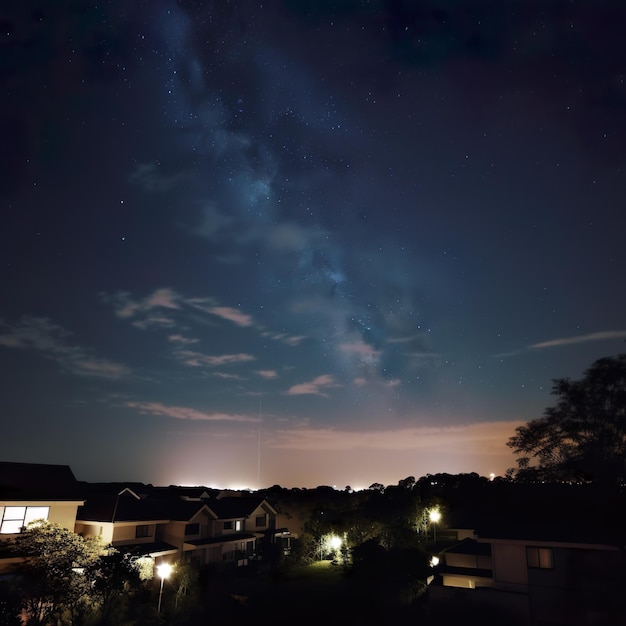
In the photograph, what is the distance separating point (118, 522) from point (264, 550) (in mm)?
14938

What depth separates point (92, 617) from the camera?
2056 centimetres

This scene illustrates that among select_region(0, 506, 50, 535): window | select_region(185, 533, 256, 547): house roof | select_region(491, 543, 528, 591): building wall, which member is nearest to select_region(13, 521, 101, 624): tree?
select_region(0, 506, 50, 535): window

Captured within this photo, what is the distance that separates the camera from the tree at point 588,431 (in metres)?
36.7

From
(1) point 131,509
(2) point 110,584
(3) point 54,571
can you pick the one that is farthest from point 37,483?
(2) point 110,584

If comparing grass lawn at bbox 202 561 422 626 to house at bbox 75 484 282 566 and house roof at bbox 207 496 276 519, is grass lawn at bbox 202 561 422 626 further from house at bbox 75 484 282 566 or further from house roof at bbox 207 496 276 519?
house roof at bbox 207 496 276 519

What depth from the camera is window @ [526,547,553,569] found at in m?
22.6

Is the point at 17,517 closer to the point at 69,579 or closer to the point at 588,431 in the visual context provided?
the point at 69,579

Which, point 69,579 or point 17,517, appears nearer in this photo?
point 69,579

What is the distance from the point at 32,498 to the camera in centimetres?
2617

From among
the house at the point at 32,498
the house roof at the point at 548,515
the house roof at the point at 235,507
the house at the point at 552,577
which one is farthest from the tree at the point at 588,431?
the house at the point at 32,498

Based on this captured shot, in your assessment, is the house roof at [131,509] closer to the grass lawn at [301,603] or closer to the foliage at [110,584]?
the grass lawn at [301,603]

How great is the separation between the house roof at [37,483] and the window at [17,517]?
1.94 feet

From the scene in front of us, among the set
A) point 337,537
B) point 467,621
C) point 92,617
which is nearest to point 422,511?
point 337,537

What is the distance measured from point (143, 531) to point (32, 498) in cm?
1009
